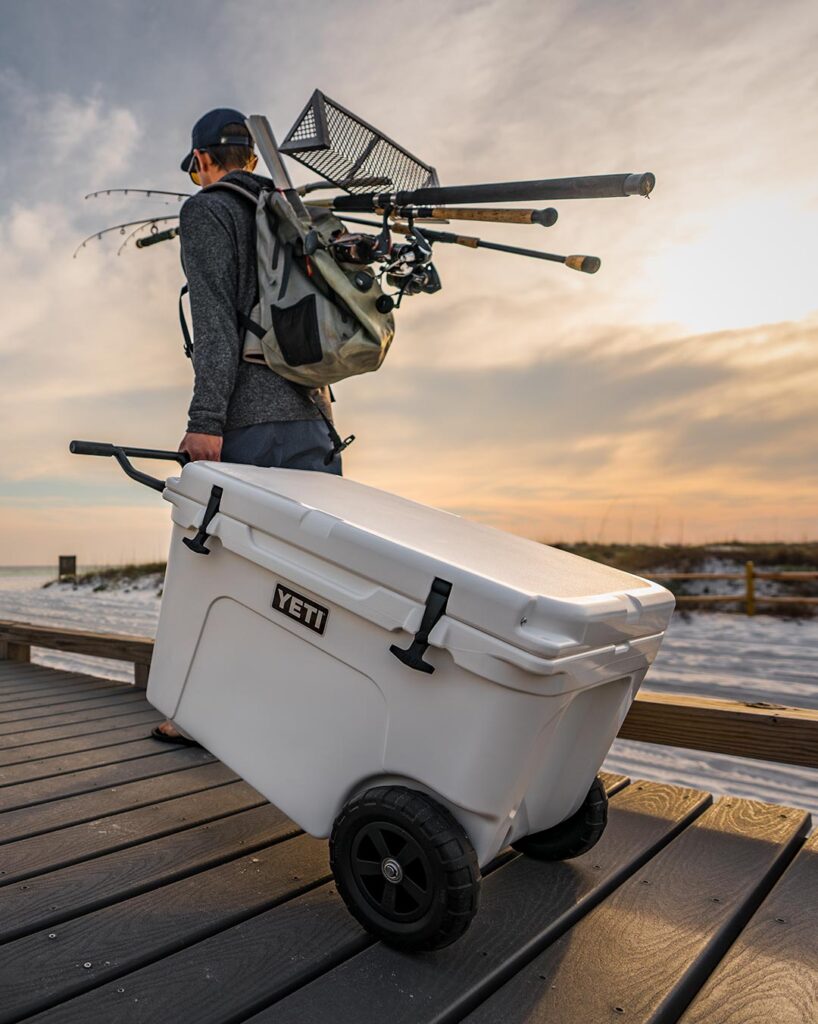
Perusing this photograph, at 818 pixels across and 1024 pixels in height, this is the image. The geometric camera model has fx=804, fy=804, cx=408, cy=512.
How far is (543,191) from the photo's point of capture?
1.62 meters

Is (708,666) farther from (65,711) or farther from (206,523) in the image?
(206,523)

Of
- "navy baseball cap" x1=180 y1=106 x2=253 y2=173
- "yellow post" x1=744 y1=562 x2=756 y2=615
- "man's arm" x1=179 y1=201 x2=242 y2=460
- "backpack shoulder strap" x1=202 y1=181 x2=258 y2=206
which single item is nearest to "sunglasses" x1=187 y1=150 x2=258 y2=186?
"navy baseball cap" x1=180 y1=106 x2=253 y2=173

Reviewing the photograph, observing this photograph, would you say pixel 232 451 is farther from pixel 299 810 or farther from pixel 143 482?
pixel 299 810

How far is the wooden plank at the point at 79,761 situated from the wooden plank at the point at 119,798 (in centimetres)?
12

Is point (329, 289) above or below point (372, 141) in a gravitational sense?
below

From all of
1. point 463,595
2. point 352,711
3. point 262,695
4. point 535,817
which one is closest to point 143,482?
point 262,695

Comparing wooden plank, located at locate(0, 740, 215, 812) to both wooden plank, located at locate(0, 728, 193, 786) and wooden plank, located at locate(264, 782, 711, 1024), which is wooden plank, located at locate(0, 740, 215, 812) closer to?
wooden plank, located at locate(0, 728, 193, 786)

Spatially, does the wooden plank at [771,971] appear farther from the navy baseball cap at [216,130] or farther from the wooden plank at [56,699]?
the wooden plank at [56,699]

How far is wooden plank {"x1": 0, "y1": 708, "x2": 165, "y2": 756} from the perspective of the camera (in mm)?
2273

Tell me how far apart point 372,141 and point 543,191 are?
2.71 feet

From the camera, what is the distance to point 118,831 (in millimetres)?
1579

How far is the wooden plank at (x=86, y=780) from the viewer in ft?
5.84

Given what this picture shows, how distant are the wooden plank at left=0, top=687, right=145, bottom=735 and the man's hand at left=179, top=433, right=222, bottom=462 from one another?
4.11 feet

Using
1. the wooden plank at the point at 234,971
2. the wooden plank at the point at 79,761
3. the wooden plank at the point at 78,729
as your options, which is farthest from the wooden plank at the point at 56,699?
the wooden plank at the point at 234,971
